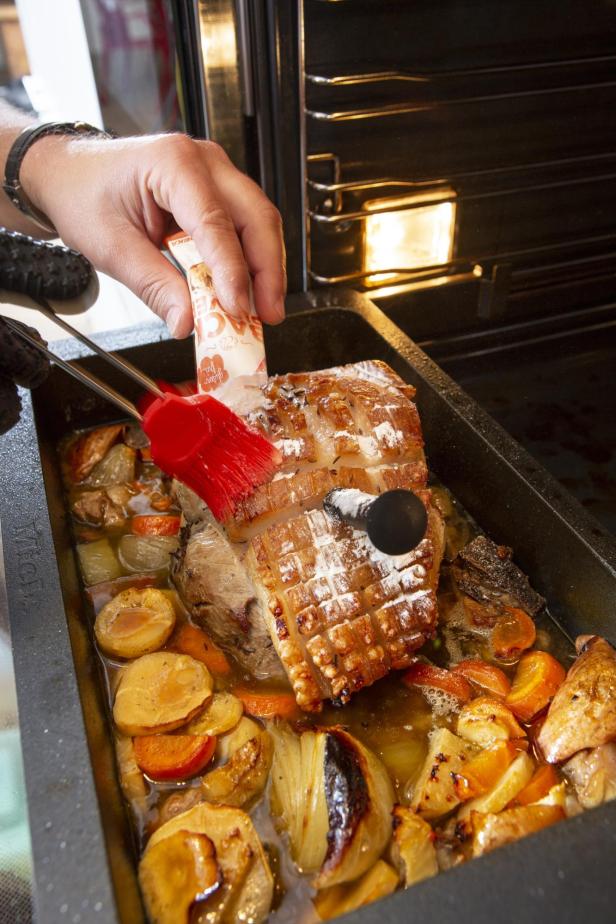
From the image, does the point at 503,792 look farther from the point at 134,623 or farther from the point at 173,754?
the point at 134,623

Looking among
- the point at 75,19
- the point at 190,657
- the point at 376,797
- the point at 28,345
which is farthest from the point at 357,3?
the point at 376,797

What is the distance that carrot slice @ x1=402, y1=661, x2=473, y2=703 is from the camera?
150cm

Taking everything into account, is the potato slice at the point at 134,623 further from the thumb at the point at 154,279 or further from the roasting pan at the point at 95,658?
the thumb at the point at 154,279

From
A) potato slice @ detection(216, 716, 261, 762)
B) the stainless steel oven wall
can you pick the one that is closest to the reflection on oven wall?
the stainless steel oven wall

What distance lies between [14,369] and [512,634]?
1241 millimetres

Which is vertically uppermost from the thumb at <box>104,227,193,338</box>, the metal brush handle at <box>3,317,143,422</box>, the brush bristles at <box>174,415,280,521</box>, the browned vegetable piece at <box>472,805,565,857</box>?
the thumb at <box>104,227,193,338</box>

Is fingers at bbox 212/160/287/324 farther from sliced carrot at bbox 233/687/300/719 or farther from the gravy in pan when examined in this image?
sliced carrot at bbox 233/687/300/719

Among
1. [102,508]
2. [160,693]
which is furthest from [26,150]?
[160,693]

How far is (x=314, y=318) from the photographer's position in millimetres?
2381

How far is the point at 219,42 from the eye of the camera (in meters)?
2.00

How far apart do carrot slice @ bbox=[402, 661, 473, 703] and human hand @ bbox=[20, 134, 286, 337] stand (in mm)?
888

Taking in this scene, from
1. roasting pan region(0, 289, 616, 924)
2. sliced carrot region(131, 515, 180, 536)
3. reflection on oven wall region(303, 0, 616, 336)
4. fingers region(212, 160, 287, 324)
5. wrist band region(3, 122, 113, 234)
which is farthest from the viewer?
reflection on oven wall region(303, 0, 616, 336)

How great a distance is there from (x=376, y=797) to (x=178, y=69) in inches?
82.4

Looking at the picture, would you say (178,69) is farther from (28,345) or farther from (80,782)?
(80,782)
